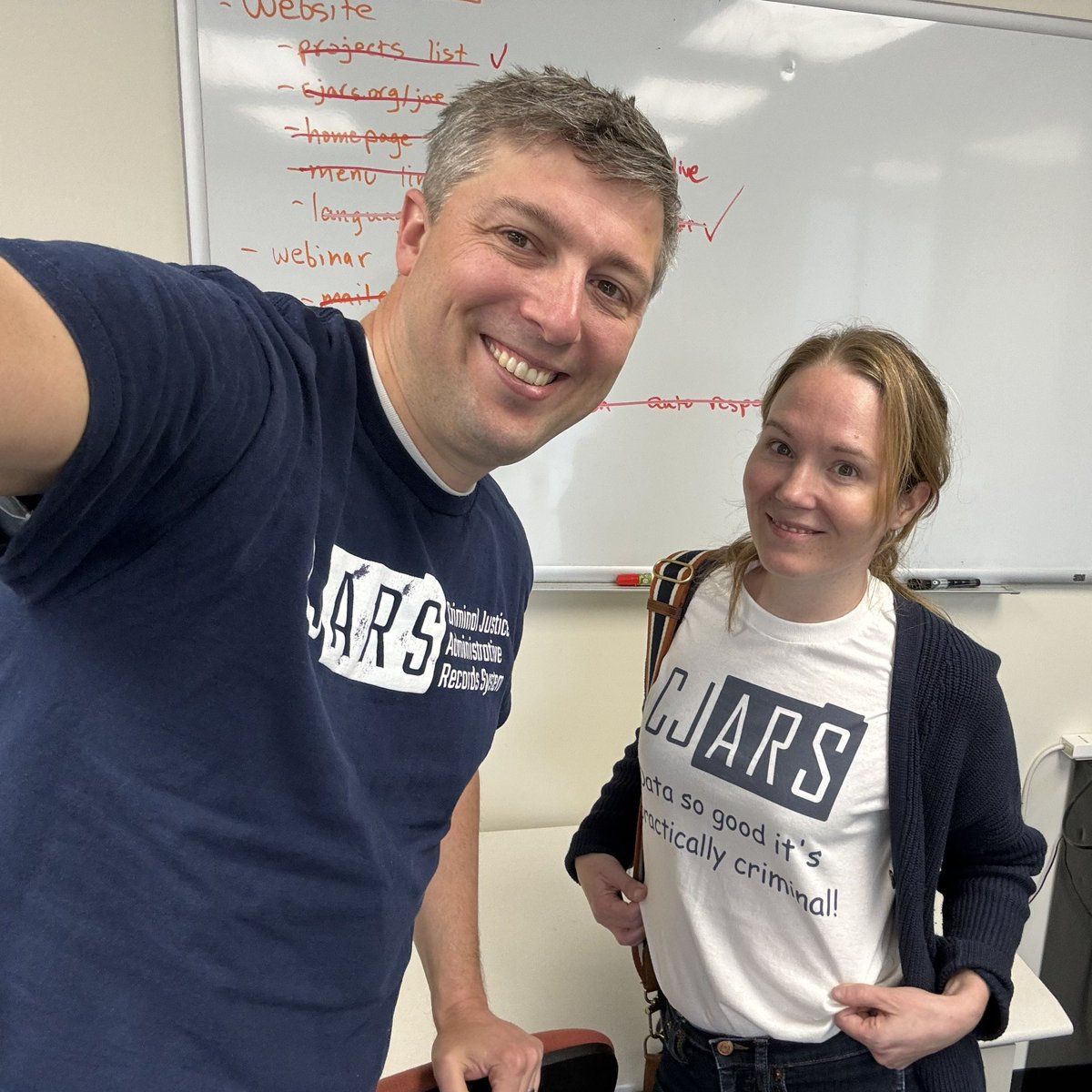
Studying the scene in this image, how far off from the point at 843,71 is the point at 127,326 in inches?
55.2

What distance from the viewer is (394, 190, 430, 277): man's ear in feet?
2.09

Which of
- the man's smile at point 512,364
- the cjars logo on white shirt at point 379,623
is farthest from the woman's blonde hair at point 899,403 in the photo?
the cjars logo on white shirt at point 379,623

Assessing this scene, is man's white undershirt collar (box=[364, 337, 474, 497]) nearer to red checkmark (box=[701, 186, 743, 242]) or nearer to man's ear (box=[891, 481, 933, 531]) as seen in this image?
man's ear (box=[891, 481, 933, 531])

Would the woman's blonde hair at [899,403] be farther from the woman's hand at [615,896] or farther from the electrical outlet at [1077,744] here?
the electrical outlet at [1077,744]

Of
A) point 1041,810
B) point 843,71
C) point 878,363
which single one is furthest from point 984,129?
point 1041,810

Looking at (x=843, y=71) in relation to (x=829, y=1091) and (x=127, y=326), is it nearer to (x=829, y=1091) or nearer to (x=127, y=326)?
(x=127, y=326)

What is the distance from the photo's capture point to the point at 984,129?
1.34 metres

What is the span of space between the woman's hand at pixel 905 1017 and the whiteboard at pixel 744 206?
0.80 meters

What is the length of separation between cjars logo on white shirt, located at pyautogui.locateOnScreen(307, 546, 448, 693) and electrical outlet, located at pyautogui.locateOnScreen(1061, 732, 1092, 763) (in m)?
1.67

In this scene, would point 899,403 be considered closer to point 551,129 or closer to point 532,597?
point 551,129

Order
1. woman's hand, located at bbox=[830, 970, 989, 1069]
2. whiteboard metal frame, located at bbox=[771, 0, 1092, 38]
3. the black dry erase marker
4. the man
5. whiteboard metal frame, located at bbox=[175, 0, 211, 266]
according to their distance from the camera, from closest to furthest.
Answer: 1. the man
2. woman's hand, located at bbox=[830, 970, 989, 1069]
3. whiteboard metal frame, located at bbox=[175, 0, 211, 266]
4. whiteboard metal frame, located at bbox=[771, 0, 1092, 38]
5. the black dry erase marker

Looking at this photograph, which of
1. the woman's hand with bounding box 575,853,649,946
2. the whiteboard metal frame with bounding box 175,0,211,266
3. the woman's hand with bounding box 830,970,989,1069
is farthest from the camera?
the whiteboard metal frame with bounding box 175,0,211,266

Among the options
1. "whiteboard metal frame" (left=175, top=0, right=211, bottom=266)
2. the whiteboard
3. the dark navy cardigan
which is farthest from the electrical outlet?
"whiteboard metal frame" (left=175, top=0, right=211, bottom=266)

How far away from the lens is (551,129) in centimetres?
57
